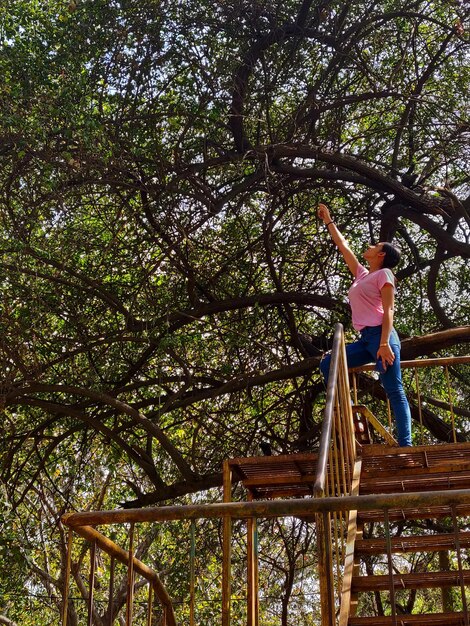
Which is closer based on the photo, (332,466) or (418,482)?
(332,466)

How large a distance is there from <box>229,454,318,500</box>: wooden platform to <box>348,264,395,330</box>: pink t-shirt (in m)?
1.03

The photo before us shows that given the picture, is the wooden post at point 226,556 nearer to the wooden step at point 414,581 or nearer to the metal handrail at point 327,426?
the metal handrail at point 327,426

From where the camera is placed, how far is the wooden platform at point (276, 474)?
636cm

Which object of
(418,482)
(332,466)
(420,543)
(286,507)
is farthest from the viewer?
(418,482)

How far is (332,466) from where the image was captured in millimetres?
4988

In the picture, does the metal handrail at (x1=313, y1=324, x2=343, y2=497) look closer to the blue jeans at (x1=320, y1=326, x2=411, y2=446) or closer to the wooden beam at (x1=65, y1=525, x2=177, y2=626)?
A: the blue jeans at (x1=320, y1=326, x2=411, y2=446)

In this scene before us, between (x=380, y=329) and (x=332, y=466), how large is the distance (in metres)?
1.72

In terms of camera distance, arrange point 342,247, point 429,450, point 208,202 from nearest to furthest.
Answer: point 429,450, point 342,247, point 208,202

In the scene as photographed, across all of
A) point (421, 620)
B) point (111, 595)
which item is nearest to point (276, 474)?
point (421, 620)

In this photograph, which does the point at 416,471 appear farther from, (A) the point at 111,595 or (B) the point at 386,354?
(A) the point at 111,595

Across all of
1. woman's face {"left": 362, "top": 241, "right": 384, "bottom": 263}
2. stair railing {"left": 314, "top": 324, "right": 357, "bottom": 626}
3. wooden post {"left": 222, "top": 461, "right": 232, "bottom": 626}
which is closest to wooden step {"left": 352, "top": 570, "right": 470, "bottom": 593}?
stair railing {"left": 314, "top": 324, "right": 357, "bottom": 626}

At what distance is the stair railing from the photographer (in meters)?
3.38

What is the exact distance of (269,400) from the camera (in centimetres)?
1059

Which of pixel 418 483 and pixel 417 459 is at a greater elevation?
pixel 417 459
